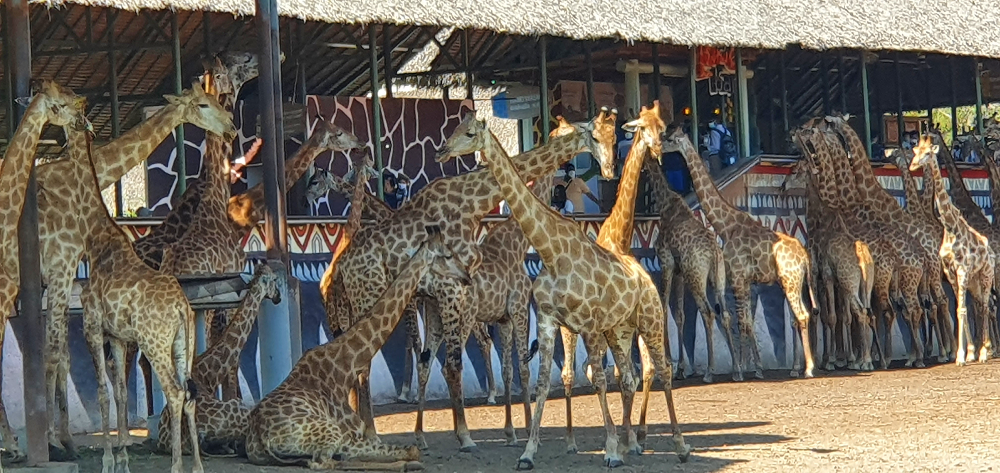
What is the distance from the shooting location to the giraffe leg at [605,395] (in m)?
10.0

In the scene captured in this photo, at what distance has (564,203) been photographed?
1792cm

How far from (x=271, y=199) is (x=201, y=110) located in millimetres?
982

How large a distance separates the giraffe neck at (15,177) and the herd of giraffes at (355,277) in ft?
0.03

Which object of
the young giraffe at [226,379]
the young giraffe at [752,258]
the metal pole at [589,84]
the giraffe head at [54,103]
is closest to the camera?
the giraffe head at [54,103]

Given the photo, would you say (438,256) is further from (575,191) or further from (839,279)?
(839,279)

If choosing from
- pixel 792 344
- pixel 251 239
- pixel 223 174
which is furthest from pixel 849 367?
pixel 223 174

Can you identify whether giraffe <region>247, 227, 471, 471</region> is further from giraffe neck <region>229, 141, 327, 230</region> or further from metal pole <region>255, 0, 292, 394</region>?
giraffe neck <region>229, 141, 327, 230</region>

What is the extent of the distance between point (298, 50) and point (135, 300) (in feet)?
30.9

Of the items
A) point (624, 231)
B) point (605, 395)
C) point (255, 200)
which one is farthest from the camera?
point (255, 200)

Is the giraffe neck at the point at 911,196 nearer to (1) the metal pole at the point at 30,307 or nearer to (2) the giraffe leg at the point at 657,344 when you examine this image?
(2) the giraffe leg at the point at 657,344

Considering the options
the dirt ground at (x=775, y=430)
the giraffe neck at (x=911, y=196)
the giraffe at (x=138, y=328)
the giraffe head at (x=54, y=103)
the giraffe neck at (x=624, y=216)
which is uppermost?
the giraffe head at (x=54, y=103)

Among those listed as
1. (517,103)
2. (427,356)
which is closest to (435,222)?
(427,356)

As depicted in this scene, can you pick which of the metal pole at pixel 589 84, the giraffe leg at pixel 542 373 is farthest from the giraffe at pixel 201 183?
the metal pole at pixel 589 84

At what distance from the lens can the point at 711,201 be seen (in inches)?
662
